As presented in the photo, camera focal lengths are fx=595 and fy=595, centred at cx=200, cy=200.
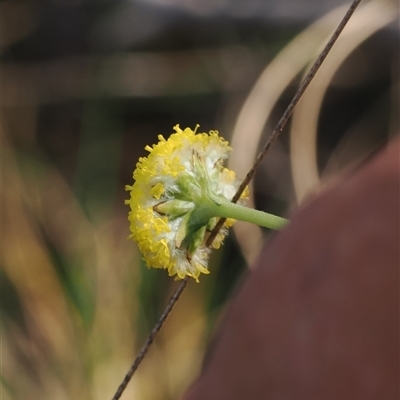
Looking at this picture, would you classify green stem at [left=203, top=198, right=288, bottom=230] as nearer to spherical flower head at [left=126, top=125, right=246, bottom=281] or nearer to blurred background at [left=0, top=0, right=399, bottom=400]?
spherical flower head at [left=126, top=125, right=246, bottom=281]

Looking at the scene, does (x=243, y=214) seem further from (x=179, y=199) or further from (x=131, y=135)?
(x=131, y=135)

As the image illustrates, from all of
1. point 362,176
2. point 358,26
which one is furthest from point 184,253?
point 358,26

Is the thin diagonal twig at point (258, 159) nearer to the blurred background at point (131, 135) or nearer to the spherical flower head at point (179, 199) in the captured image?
the spherical flower head at point (179, 199)

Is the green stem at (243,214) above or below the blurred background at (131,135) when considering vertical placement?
below

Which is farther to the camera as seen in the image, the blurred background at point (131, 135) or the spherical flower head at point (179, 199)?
the blurred background at point (131, 135)

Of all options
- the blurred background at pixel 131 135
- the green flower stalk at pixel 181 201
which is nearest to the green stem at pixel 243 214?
the green flower stalk at pixel 181 201

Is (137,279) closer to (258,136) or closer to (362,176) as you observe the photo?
(258,136)

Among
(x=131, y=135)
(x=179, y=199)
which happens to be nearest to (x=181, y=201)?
(x=179, y=199)

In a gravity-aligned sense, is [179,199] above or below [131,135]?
below
